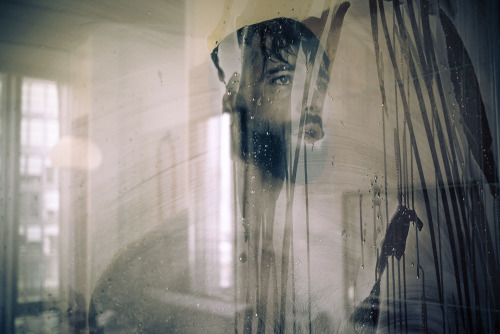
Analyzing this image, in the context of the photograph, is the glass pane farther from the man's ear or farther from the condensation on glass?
the man's ear

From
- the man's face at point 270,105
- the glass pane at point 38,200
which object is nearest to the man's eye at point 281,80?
the man's face at point 270,105

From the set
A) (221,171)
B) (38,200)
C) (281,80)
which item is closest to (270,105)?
(281,80)

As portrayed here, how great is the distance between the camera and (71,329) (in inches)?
20.9

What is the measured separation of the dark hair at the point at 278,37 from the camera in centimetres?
73

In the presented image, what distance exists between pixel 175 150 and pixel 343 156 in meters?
0.41

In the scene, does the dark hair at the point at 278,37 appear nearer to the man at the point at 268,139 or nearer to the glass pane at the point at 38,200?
the man at the point at 268,139

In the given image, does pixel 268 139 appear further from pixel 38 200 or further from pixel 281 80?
pixel 38 200

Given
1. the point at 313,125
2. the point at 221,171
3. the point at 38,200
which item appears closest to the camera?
the point at 38,200

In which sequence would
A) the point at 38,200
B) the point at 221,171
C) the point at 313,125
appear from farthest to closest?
the point at 313,125
the point at 221,171
the point at 38,200

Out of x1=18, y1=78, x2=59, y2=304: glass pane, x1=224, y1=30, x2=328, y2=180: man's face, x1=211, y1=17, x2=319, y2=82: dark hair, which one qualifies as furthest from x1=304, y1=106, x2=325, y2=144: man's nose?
x1=18, y1=78, x2=59, y2=304: glass pane

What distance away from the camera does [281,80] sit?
30.8 inches

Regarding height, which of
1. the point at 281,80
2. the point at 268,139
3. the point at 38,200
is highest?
the point at 281,80

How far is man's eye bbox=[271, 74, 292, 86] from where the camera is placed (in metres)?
0.77

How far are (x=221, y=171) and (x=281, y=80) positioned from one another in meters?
0.23
